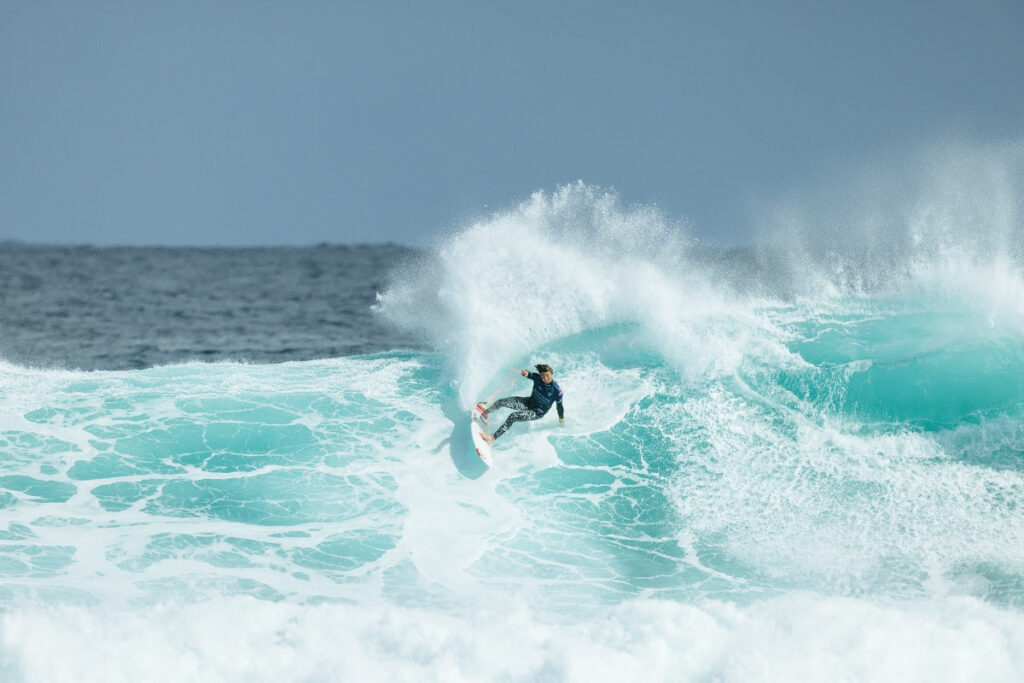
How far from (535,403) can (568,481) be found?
4.19 ft

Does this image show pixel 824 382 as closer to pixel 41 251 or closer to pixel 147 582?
pixel 147 582

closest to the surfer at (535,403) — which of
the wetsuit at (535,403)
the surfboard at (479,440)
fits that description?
the wetsuit at (535,403)

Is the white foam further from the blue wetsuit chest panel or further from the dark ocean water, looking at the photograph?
the dark ocean water

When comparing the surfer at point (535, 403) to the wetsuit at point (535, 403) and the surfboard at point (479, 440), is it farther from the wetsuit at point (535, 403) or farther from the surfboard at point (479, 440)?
the surfboard at point (479, 440)

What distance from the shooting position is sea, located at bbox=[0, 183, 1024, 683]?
650 centimetres

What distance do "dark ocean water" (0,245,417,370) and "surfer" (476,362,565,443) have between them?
Result: 716 cm

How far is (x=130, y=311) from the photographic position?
81.8 ft

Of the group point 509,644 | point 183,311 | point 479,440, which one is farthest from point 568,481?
point 183,311

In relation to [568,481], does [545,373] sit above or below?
above

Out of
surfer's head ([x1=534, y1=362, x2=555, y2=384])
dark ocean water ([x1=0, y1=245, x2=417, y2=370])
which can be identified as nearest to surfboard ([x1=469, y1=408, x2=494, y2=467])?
surfer's head ([x1=534, y1=362, x2=555, y2=384])

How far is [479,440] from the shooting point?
10195 mm

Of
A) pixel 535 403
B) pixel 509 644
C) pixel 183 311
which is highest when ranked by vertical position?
pixel 183 311

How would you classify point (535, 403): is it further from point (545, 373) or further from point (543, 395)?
point (545, 373)

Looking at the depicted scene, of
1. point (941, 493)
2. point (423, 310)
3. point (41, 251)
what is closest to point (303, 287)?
point (423, 310)
